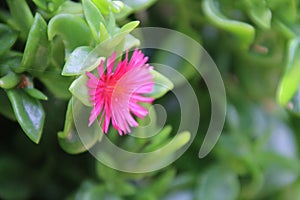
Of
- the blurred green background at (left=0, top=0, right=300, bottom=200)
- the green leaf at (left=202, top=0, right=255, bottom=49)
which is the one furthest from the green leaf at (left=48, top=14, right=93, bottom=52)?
the green leaf at (left=202, top=0, right=255, bottom=49)

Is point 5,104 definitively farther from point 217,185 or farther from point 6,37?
point 217,185

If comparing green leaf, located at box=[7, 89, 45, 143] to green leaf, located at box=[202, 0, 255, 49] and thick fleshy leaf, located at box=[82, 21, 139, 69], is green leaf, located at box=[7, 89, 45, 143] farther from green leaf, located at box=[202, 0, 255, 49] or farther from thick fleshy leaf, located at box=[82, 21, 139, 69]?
green leaf, located at box=[202, 0, 255, 49]

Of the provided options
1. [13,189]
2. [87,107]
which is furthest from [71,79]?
[13,189]

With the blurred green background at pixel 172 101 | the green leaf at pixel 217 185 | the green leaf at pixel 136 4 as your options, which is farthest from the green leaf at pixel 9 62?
the green leaf at pixel 217 185

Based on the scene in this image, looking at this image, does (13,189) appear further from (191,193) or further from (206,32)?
(206,32)

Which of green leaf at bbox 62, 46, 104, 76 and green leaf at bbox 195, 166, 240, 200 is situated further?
green leaf at bbox 195, 166, 240, 200

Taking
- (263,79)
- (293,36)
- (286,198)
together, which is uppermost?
(293,36)

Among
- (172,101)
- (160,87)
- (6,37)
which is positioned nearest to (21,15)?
(6,37)
